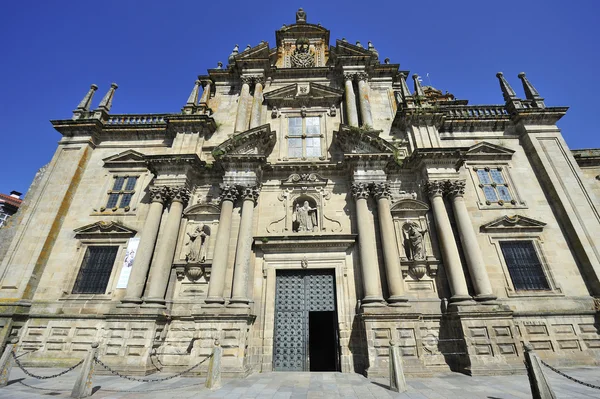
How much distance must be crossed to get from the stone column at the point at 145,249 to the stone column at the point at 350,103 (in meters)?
10.8

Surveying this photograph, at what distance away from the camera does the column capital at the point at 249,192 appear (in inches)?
529

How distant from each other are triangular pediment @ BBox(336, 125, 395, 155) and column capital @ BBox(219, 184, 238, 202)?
602cm

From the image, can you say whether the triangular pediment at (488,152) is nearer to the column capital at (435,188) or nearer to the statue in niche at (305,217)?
the column capital at (435,188)

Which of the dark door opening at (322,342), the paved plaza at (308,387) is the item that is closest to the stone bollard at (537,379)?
the paved plaza at (308,387)

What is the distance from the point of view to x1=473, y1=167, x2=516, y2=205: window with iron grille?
14.0 meters

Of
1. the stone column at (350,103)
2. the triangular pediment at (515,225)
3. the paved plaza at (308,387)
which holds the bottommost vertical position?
the paved plaza at (308,387)

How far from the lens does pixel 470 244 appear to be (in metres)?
12.0

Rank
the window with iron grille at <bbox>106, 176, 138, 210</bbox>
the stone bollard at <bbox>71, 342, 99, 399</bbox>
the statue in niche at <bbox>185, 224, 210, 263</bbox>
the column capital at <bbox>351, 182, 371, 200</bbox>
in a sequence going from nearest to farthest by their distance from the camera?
the stone bollard at <bbox>71, 342, 99, 399</bbox> → the statue in niche at <bbox>185, 224, 210, 263</bbox> → the column capital at <bbox>351, 182, 371, 200</bbox> → the window with iron grille at <bbox>106, 176, 138, 210</bbox>

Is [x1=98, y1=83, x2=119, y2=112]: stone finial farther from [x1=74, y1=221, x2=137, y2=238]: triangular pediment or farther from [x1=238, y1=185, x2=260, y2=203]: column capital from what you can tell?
[x1=238, y1=185, x2=260, y2=203]: column capital

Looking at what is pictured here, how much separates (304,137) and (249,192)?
5.15 m

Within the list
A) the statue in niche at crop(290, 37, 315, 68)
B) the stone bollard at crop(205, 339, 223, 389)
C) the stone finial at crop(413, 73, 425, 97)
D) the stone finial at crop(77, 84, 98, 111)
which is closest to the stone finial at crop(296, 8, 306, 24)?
the statue in niche at crop(290, 37, 315, 68)

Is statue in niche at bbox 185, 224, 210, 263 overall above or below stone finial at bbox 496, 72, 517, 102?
below

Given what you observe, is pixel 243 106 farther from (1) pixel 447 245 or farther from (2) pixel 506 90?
(2) pixel 506 90

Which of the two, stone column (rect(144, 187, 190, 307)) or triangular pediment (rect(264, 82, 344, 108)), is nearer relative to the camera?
stone column (rect(144, 187, 190, 307))
